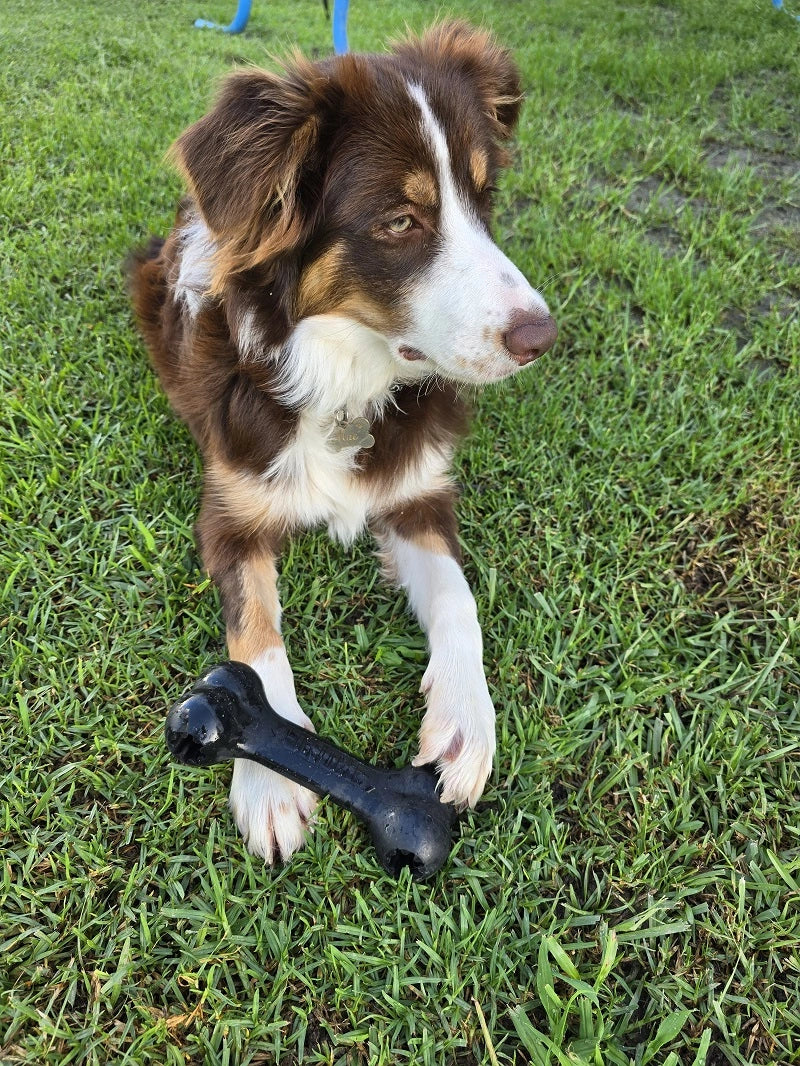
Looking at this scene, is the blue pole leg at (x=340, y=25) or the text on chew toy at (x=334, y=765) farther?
the blue pole leg at (x=340, y=25)

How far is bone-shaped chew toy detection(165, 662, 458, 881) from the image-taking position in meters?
1.85

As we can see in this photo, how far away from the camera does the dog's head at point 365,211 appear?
1938 mm

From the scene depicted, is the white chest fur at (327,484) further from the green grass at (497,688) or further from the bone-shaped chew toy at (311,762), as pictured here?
the bone-shaped chew toy at (311,762)

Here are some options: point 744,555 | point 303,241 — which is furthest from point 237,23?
point 744,555

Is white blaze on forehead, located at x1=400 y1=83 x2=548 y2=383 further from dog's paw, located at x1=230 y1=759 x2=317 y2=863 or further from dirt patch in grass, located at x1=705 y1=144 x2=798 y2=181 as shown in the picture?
dirt patch in grass, located at x1=705 y1=144 x2=798 y2=181

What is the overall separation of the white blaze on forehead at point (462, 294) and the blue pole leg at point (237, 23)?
675 centimetres

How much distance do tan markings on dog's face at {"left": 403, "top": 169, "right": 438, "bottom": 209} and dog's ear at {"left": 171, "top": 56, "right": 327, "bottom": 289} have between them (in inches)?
10.9

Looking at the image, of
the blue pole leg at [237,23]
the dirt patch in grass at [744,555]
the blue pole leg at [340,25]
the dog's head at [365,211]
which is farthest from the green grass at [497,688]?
the blue pole leg at [237,23]

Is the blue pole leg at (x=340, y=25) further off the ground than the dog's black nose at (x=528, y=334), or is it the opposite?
the blue pole leg at (x=340, y=25)

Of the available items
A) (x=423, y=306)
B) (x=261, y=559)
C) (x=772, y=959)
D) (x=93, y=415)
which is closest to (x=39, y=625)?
(x=261, y=559)

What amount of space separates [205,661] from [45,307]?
2.25 meters

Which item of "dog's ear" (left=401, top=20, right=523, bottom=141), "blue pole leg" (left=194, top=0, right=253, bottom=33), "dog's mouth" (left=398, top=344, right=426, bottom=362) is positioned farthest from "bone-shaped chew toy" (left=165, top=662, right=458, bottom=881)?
"blue pole leg" (left=194, top=0, right=253, bottom=33)

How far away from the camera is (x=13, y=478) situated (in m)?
2.87

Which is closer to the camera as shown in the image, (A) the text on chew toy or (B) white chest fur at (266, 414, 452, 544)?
(A) the text on chew toy
